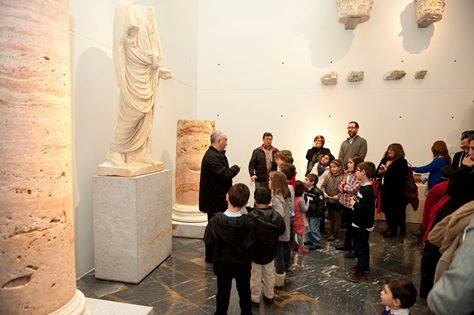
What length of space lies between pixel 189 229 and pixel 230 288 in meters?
2.56

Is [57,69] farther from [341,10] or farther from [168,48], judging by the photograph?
[341,10]

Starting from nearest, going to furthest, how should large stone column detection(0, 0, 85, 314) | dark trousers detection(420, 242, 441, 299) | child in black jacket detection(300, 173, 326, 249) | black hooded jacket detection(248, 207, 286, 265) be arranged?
large stone column detection(0, 0, 85, 314) → black hooded jacket detection(248, 207, 286, 265) → dark trousers detection(420, 242, 441, 299) → child in black jacket detection(300, 173, 326, 249)

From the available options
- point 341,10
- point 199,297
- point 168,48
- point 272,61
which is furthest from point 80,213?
point 341,10

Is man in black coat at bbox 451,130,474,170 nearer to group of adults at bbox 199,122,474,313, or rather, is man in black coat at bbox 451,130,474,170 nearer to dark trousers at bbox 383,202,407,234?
group of adults at bbox 199,122,474,313

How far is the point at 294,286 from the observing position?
12.0ft

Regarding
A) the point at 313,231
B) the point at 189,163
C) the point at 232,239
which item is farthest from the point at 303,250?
the point at 232,239

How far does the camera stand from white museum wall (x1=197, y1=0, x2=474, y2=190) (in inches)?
279

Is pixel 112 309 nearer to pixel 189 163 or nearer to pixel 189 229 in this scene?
pixel 189 229

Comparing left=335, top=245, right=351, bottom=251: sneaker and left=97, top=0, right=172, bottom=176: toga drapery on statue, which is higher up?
left=97, top=0, right=172, bottom=176: toga drapery on statue

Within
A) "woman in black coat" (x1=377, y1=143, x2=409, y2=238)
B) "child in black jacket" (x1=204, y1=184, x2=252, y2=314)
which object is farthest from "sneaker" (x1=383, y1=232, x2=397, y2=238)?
"child in black jacket" (x1=204, y1=184, x2=252, y2=314)

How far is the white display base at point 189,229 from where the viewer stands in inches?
206

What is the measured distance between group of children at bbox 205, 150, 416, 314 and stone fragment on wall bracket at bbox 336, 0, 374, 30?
11.8 ft

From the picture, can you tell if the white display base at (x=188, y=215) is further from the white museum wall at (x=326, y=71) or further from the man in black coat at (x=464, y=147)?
the man in black coat at (x=464, y=147)

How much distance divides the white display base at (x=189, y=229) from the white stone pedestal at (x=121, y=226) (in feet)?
4.87
